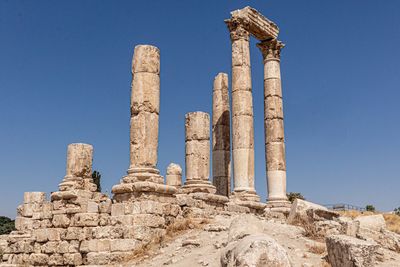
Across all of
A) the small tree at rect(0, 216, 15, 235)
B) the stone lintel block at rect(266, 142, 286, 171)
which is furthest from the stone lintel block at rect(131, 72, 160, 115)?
the small tree at rect(0, 216, 15, 235)

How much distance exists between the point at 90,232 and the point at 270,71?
15.0 m

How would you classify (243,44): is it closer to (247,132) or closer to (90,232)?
(247,132)

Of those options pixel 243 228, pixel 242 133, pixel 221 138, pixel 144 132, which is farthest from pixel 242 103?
pixel 243 228

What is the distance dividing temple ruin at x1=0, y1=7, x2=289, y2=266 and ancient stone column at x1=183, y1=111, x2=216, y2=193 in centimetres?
4

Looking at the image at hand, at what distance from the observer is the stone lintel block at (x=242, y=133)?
882 inches

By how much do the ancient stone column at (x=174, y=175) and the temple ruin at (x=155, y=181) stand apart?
127mm

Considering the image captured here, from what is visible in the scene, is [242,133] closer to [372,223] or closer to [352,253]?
[372,223]

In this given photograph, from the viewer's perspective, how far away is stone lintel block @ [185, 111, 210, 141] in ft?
63.0

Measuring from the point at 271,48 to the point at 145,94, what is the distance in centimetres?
1226

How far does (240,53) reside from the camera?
23.4 meters

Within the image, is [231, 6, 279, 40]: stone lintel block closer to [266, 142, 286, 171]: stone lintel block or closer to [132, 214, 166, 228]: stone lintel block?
[266, 142, 286, 171]: stone lintel block

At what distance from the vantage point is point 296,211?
14.1 m

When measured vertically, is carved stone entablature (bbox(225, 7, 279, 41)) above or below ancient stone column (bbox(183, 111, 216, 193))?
above

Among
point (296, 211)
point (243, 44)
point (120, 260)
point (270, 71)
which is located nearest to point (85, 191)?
point (120, 260)
